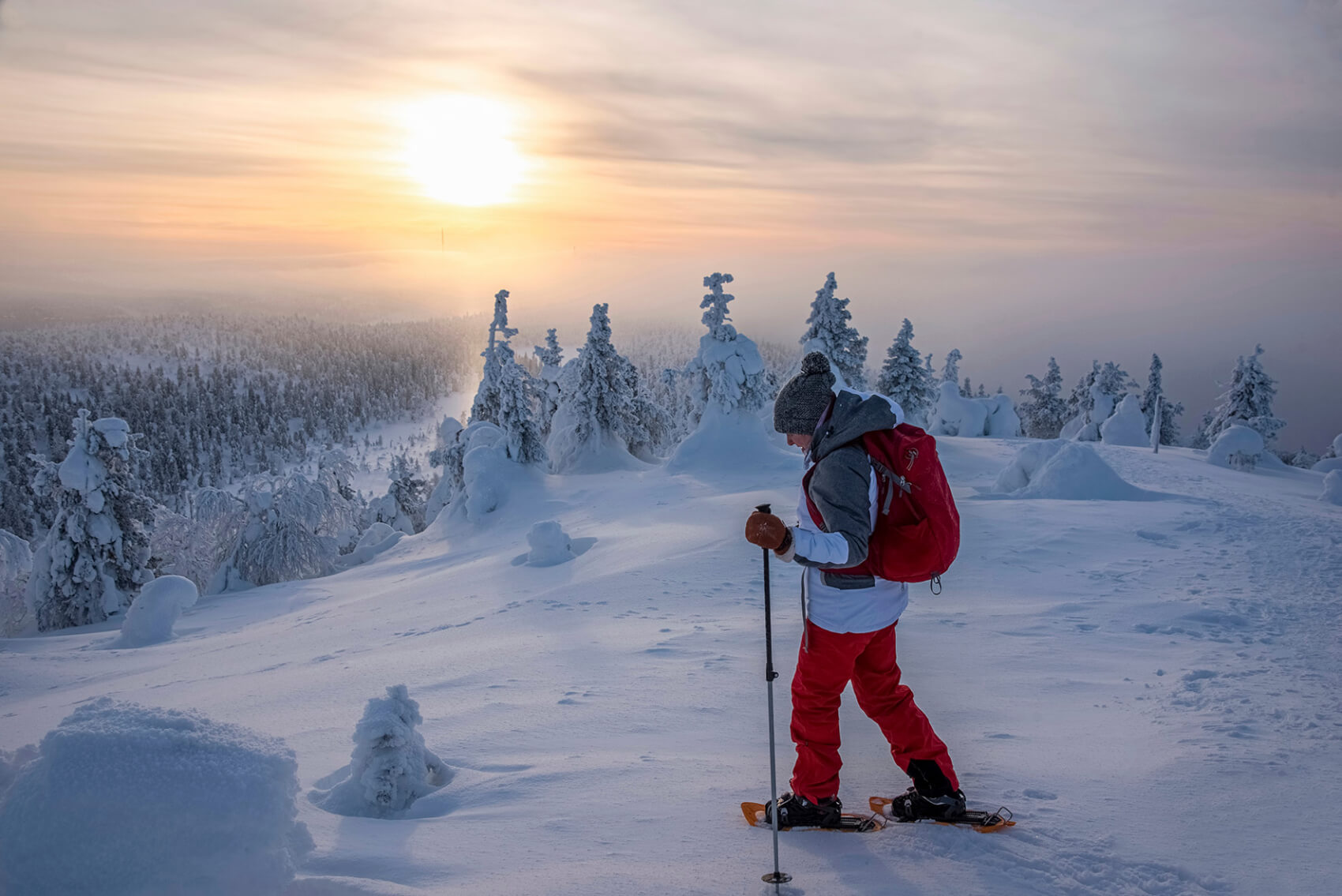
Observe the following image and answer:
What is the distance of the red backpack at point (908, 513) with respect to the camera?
10.4ft

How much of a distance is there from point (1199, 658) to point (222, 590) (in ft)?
106

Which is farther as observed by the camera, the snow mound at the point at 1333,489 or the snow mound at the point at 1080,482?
the snow mound at the point at 1333,489

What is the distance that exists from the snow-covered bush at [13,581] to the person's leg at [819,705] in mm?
31596

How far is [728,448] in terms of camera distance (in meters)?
29.3

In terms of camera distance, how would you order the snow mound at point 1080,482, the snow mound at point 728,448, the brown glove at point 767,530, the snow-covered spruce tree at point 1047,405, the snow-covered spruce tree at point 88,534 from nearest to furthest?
the brown glove at point 767,530
the snow mound at point 1080,482
the snow-covered spruce tree at point 88,534
the snow mound at point 728,448
the snow-covered spruce tree at point 1047,405

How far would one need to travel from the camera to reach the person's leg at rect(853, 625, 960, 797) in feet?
11.4

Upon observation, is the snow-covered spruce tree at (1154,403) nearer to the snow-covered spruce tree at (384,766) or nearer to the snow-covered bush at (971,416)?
the snow-covered bush at (971,416)

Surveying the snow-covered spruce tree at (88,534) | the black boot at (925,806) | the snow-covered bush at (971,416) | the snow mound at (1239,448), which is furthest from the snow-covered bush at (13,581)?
the snow mound at (1239,448)

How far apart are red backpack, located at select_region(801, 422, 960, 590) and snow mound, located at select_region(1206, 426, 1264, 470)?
27007 mm

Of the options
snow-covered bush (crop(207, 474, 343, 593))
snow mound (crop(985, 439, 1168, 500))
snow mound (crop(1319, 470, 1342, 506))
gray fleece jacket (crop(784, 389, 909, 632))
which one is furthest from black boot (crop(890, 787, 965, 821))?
snow-covered bush (crop(207, 474, 343, 593))

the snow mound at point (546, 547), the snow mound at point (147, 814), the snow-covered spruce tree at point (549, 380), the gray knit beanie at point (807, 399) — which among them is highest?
the snow-covered spruce tree at point (549, 380)

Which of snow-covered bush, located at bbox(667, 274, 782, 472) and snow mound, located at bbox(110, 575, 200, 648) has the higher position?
snow-covered bush, located at bbox(667, 274, 782, 472)

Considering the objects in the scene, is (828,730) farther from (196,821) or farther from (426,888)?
(196,821)

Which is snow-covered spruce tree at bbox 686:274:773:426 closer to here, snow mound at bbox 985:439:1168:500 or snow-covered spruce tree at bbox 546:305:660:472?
snow-covered spruce tree at bbox 546:305:660:472
